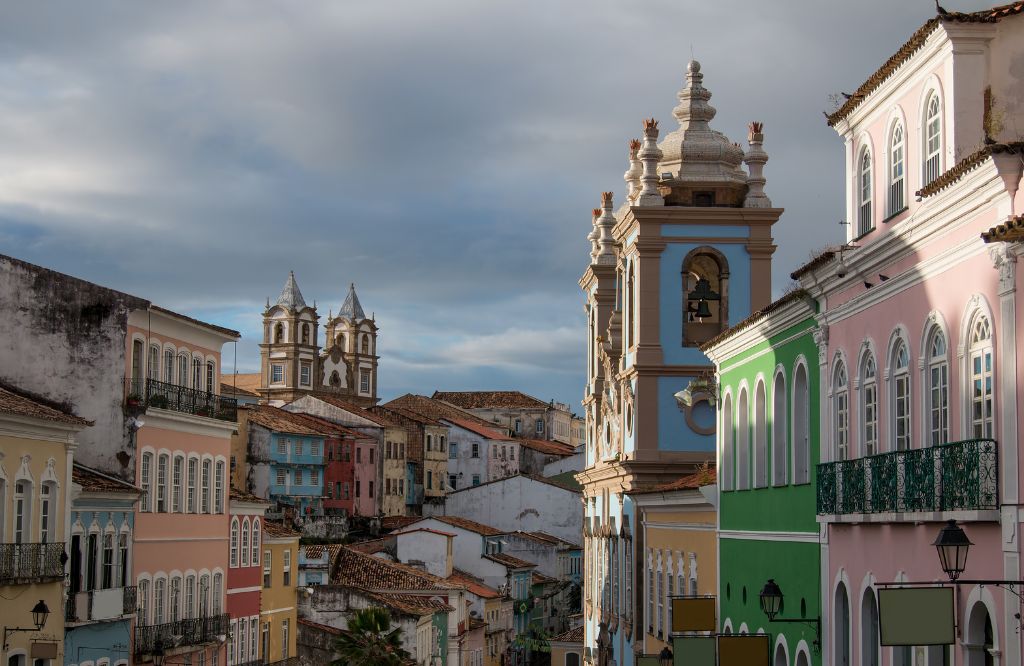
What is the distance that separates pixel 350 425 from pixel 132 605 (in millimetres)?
80059

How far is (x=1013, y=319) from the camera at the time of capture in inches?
669

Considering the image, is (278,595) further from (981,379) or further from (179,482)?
(981,379)

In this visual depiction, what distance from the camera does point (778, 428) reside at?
1138 inches

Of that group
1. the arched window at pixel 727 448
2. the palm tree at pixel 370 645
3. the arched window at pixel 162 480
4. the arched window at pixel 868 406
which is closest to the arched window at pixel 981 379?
the arched window at pixel 868 406

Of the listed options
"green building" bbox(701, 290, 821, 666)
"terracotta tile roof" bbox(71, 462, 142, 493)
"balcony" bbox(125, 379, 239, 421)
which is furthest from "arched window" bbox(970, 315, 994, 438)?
"balcony" bbox(125, 379, 239, 421)

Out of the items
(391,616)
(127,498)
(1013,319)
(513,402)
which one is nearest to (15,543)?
(127,498)

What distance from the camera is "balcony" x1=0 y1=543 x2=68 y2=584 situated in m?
34.1

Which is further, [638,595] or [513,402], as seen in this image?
[513,402]

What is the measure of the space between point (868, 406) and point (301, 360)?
157660 millimetres

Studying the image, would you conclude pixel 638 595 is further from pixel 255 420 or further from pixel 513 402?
pixel 513 402

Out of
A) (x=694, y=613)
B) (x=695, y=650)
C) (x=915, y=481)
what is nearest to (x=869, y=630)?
(x=915, y=481)

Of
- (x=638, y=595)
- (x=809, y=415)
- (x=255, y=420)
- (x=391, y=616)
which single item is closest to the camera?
(x=809, y=415)

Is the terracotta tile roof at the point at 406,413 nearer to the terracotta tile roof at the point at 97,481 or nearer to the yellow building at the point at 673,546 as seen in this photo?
the yellow building at the point at 673,546

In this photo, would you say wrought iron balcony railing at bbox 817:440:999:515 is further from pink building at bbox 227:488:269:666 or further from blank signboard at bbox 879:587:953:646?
pink building at bbox 227:488:269:666
